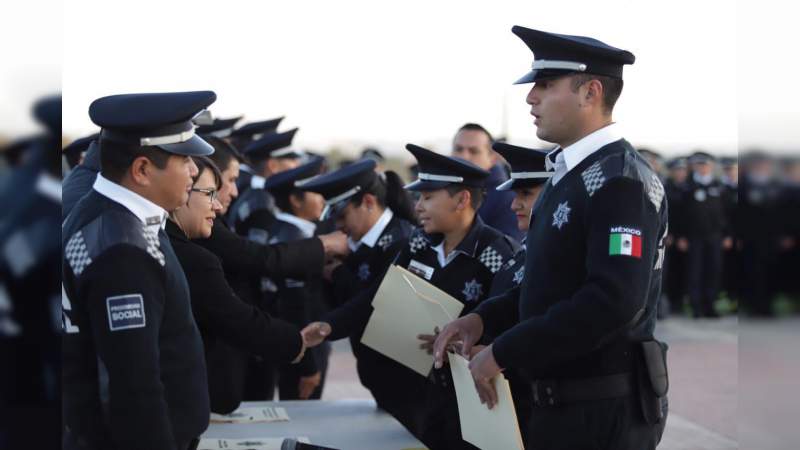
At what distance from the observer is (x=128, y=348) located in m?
2.48

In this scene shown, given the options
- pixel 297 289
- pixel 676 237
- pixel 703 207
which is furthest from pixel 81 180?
pixel 676 237

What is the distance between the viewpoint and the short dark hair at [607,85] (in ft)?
9.78

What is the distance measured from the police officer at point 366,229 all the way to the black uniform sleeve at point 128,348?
238 cm

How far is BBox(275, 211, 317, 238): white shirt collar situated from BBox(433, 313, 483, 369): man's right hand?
9.09 feet

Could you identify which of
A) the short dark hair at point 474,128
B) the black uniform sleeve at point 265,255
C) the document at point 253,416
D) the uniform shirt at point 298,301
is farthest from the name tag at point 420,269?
the short dark hair at point 474,128

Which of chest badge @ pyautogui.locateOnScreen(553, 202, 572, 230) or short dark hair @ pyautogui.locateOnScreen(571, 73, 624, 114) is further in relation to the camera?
short dark hair @ pyautogui.locateOnScreen(571, 73, 624, 114)

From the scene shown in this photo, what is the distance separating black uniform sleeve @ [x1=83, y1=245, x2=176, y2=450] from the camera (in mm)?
2490

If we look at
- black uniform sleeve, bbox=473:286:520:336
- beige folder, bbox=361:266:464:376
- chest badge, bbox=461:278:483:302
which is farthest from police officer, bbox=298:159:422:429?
black uniform sleeve, bbox=473:286:520:336

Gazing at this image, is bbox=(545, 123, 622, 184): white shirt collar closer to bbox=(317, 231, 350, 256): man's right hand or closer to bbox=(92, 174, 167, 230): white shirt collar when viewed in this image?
bbox=(92, 174, 167, 230): white shirt collar

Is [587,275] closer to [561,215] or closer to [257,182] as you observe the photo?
[561,215]

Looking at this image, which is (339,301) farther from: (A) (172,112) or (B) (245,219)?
(A) (172,112)

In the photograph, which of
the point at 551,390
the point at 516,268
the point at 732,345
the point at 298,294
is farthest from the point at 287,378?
the point at 732,345

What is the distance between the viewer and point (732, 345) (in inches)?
449

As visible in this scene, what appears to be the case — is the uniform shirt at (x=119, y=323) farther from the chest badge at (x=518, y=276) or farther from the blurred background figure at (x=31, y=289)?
the chest badge at (x=518, y=276)
